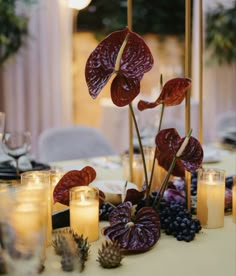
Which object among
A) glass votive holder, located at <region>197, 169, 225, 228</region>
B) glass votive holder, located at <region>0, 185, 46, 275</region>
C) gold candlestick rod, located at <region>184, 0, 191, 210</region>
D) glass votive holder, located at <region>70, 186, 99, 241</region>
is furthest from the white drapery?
glass votive holder, located at <region>0, 185, 46, 275</region>

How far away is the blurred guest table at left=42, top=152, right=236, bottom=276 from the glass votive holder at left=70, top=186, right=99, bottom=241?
0.12 feet

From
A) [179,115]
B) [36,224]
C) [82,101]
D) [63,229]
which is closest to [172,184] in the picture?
[63,229]

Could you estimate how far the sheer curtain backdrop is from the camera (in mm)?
3766

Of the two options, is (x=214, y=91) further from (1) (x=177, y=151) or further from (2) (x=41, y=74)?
(1) (x=177, y=151)

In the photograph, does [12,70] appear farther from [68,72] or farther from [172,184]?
[172,184]

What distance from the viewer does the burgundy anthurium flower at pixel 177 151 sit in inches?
41.8

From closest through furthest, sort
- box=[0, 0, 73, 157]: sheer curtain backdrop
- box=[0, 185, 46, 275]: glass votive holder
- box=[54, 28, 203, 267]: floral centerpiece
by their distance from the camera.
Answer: box=[0, 185, 46, 275]: glass votive holder, box=[54, 28, 203, 267]: floral centerpiece, box=[0, 0, 73, 157]: sheer curtain backdrop

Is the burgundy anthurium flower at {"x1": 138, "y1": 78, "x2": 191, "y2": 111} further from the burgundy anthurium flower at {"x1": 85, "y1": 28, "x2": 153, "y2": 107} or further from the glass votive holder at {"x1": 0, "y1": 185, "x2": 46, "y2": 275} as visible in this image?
the glass votive holder at {"x1": 0, "y1": 185, "x2": 46, "y2": 275}

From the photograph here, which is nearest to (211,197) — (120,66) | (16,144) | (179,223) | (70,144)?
(179,223)

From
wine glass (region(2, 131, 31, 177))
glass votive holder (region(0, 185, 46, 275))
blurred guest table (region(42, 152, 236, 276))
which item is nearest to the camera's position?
glass votive holder (region(0, 185, 46, 275))

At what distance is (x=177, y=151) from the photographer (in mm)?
1067

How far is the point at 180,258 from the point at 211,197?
0.21 meters

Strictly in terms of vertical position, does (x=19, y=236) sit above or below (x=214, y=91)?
below

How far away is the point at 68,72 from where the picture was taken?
3.88 metres
